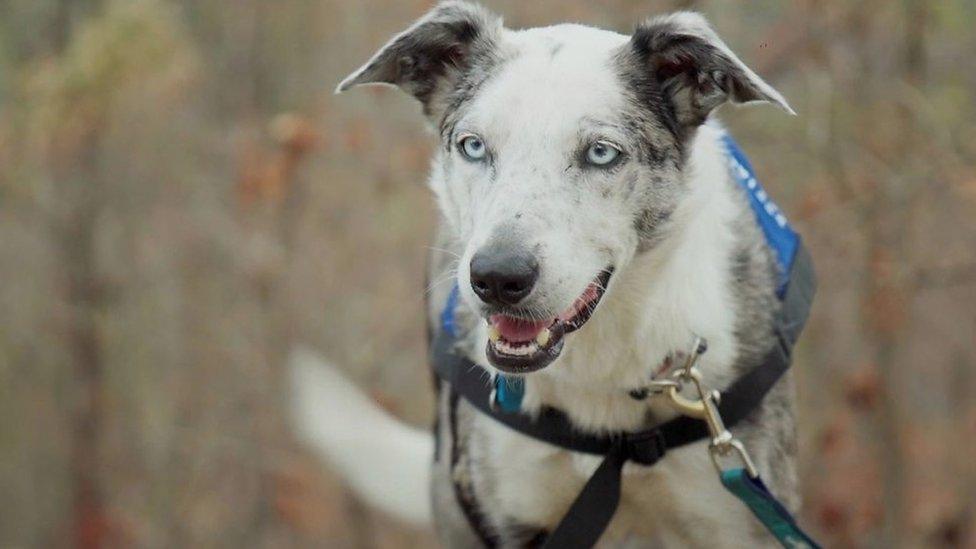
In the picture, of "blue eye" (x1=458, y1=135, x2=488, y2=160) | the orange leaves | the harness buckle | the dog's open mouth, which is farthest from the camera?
the orange leaves

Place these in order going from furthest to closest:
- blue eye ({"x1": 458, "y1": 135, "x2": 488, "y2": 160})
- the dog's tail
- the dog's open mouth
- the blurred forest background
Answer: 1. the blurred forest background
2. the dog's tail
3. blue eye ({"x1": 458, "y1": 135, "x2": 488, "y2": 160})
4. the dog's open mouth

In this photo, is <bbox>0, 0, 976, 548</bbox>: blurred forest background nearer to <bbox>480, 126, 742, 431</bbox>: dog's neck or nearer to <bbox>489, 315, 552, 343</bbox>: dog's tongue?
<bbox>480, 126, 742, 431</bbox>: dog's neck

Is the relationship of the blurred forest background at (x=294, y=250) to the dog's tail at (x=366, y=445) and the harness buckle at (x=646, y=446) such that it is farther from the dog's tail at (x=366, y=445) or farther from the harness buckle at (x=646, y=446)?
the harness buckle at (x=646, y=446)

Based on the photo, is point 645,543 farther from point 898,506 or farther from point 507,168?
point 898,506

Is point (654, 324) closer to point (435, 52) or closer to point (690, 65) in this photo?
point (690, 65)

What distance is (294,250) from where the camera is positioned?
39.7 ft

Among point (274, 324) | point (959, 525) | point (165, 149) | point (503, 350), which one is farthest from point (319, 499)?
point (503, 350)

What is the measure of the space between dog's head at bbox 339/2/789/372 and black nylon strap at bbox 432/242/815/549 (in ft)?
1.57

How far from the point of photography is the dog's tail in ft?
17.5

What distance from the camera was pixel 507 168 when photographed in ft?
10.7

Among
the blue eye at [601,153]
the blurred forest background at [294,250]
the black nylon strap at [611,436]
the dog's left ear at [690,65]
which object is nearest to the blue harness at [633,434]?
the black nylon strap at [611,436]

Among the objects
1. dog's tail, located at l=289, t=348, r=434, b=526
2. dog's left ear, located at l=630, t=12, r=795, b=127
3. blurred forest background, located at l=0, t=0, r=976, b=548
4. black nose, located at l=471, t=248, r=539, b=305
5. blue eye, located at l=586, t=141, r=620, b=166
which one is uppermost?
dog's left ear, located at l=630, t=12, r=795, b=127

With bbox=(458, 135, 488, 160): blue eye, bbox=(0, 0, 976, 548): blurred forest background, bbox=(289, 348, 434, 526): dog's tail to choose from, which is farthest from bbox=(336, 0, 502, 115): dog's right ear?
bbox=(0, 0, 976, 548): blurred forest background

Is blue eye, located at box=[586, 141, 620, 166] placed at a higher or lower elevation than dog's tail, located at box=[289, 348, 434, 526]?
higher
